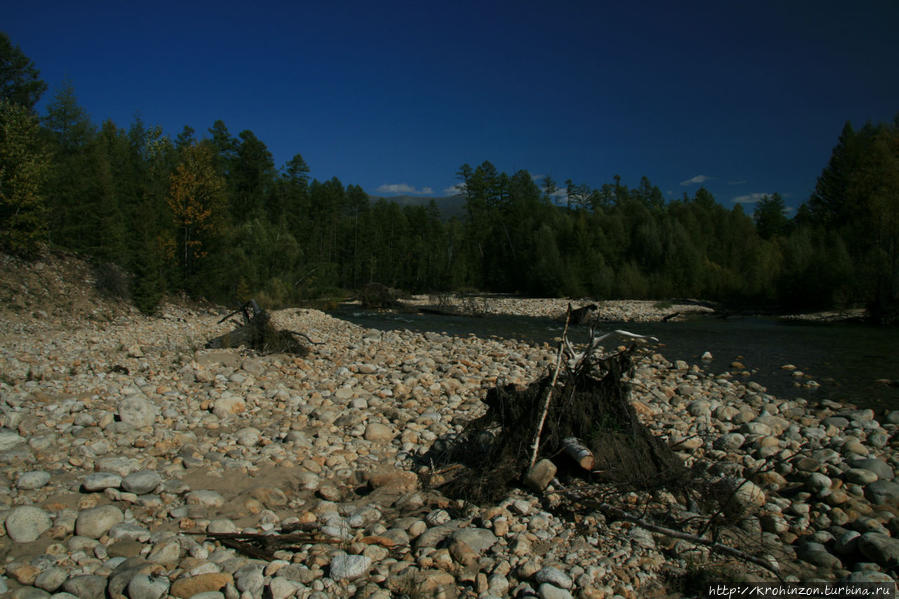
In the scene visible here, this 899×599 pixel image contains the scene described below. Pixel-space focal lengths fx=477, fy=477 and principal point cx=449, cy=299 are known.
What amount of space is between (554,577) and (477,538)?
685 millimetres

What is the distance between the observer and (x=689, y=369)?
35.6 ft

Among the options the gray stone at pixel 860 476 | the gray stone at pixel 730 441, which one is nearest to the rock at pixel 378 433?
the gray stone at pixel 730 441

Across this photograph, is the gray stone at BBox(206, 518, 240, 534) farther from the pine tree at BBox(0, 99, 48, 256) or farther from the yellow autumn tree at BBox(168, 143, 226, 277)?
the yellow autumn tree at BBox(168, 143, 226, 277)

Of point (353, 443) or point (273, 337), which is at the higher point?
point (273, 337)

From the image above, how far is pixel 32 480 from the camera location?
13.3ft

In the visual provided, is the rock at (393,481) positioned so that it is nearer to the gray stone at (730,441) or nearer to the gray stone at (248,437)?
the gray stone at (248,437)

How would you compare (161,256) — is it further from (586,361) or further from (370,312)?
(586,361)

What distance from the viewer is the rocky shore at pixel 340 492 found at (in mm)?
3213

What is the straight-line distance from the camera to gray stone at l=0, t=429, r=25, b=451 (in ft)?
15.4

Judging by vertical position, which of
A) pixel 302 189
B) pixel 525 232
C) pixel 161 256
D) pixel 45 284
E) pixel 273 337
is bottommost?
pixel 273 337

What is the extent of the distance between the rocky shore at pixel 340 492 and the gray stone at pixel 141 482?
2 cm

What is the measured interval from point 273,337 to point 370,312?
15734mm

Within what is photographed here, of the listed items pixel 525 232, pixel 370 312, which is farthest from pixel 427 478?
pixel 525 232

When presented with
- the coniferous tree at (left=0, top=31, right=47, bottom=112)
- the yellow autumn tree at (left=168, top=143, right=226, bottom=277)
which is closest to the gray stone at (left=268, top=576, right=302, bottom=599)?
the yellow autumn tree at (left=168, top=143, right=226, bottom=277)
